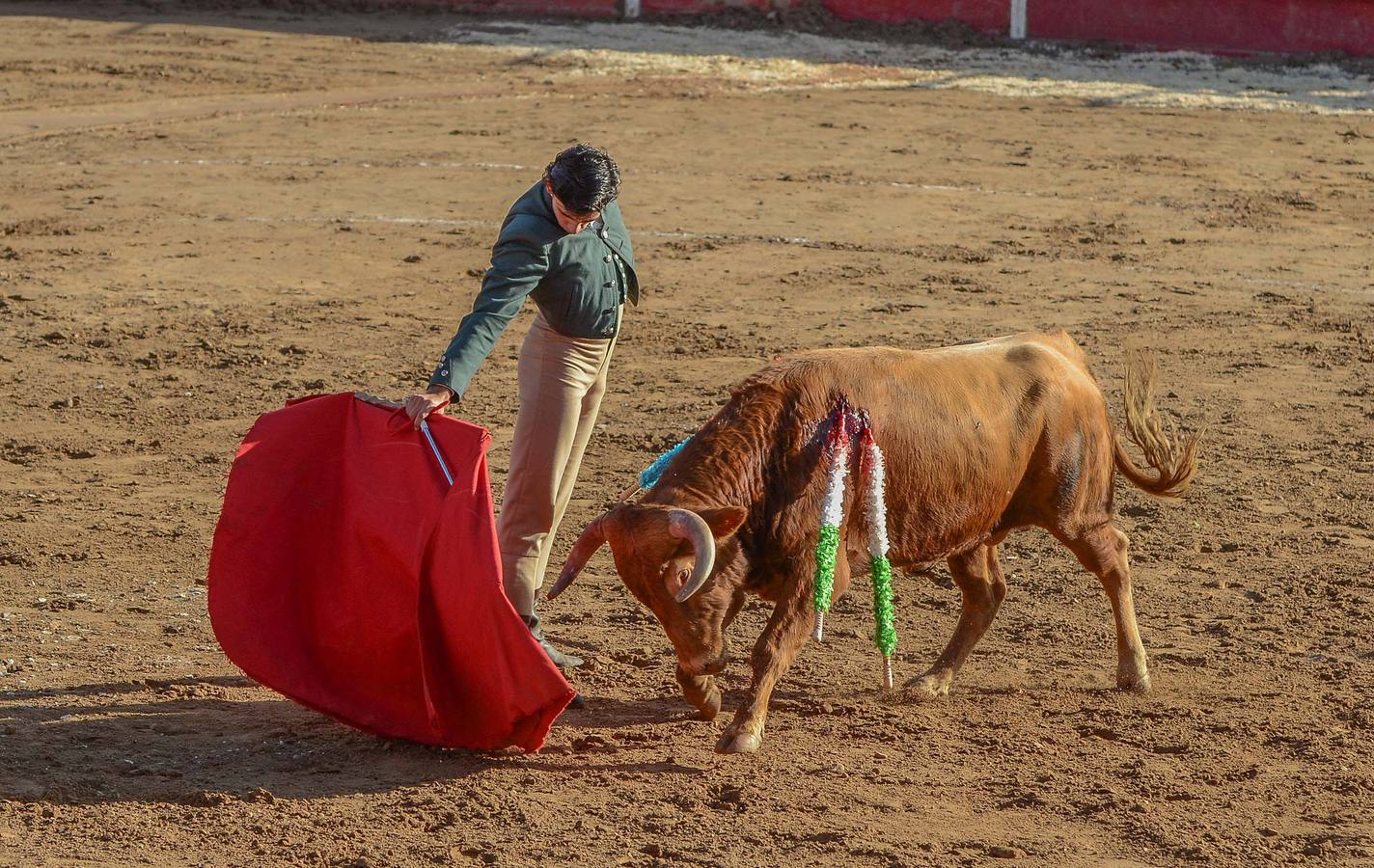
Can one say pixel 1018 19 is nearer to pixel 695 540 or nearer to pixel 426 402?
pixel 426 402

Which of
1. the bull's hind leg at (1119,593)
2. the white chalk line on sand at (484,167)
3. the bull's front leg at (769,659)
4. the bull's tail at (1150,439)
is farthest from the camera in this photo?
the white chalk line on sand at (484,167)

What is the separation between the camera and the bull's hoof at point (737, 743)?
5.68 meters

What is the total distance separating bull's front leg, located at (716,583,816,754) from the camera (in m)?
5.66

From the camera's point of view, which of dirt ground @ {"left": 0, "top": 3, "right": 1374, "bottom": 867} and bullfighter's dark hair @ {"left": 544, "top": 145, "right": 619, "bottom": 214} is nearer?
dirt ground @ {"left": 0, "top": 3, "right": 1374, "bottom": 867}

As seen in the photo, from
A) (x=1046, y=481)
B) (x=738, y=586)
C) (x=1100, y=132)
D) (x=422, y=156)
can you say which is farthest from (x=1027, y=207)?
(x=738, y=586)

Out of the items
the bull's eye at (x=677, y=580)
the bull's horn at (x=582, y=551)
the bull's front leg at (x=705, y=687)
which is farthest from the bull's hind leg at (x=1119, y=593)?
the bull's horn at (x=582, y=551)

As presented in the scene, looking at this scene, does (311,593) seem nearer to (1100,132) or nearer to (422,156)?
(422,156)

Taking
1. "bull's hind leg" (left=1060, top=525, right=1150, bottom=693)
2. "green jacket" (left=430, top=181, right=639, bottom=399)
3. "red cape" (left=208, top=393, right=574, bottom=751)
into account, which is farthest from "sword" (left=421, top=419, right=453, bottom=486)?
"bull's hind leg" (left=1060, top=525, right=1150, bottom=693)

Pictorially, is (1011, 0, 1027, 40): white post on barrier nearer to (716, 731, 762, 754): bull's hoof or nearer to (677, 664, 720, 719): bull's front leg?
Answer: (677, 664, 720, 719): bull's front leg

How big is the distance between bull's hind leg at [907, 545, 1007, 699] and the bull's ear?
1301mm

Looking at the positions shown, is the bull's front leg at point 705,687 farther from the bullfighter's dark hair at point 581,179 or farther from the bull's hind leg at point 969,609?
the bullfighter's dark hair at point 581,179

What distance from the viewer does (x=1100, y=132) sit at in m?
17.7

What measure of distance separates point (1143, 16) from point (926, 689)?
1812 cm

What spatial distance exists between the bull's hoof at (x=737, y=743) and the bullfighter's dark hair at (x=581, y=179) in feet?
5.88
